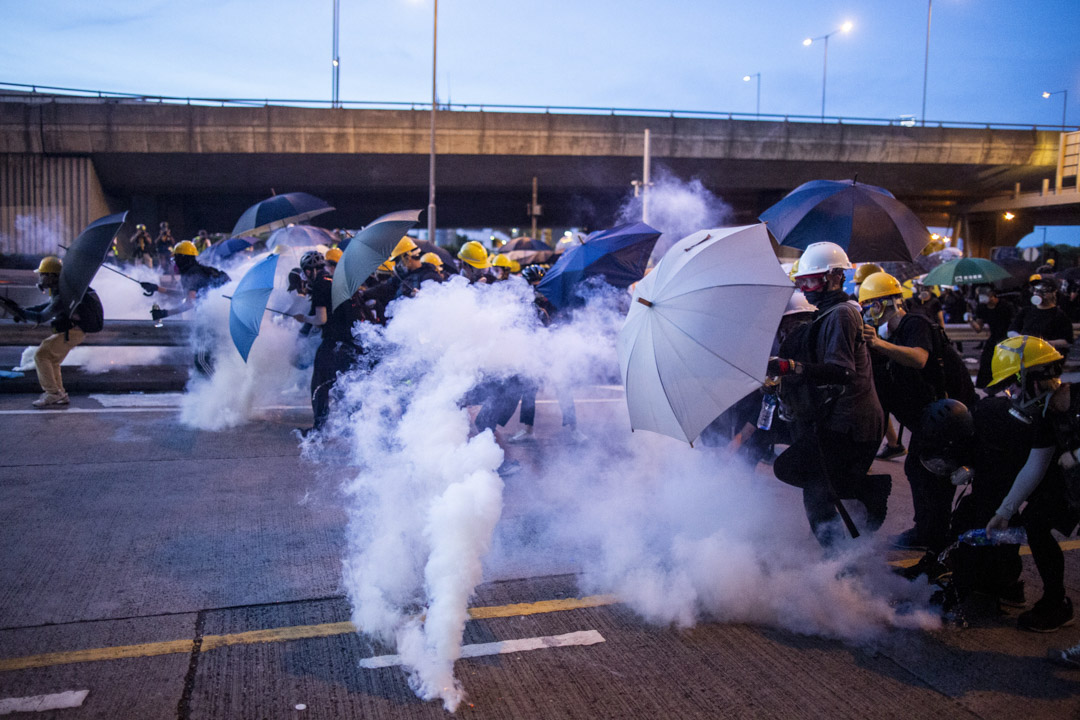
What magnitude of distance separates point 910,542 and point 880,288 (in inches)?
63.9

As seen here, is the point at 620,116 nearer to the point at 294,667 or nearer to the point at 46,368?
the point at 46,368

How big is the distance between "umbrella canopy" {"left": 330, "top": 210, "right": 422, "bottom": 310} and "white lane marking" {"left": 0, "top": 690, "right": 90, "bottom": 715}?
3629mm

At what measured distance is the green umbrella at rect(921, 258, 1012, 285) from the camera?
13.0 metres

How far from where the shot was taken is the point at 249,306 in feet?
21.3

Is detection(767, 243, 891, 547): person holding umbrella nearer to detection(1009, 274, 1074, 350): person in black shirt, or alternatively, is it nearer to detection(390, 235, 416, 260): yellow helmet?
detection(390, 235, 416, 260): yellow helmet

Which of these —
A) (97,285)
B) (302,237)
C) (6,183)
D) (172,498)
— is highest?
(6,183)

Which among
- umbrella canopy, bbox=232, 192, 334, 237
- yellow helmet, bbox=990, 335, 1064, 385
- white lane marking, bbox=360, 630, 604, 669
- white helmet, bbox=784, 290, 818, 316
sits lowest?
white lane marking, bbox=360, 630, 604, 669

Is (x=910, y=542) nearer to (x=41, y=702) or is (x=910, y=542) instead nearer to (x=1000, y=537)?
(x=1000, y=537)

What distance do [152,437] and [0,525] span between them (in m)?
2.38

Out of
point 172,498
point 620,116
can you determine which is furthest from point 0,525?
point 620,116

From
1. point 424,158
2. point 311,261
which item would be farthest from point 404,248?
point 424,158

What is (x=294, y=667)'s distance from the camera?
3172 mm

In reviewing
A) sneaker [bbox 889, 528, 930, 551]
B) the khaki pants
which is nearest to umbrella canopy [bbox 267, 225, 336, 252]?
the khaki pants

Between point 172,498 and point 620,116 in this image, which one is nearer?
point 172,498
